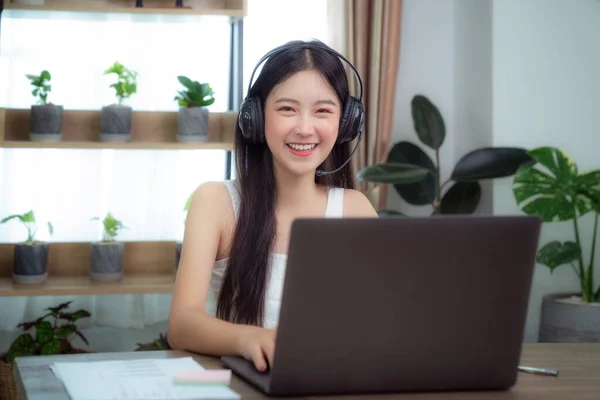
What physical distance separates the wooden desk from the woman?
296 millimetres

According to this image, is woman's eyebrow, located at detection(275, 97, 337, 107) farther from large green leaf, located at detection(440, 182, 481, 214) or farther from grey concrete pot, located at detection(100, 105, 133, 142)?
large green leaf, located at detection(440, 182, 481, 214)

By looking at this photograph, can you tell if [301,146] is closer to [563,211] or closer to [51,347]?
[51,347]

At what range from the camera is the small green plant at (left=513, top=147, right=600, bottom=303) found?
9.80 feet

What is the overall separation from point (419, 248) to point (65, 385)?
0.44 m

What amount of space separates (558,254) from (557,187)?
27 cm

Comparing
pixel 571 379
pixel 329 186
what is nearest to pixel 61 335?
pixel 329 186

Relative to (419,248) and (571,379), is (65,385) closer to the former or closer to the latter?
(419,248)

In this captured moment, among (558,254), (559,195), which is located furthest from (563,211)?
(558,254)

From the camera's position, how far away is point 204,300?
1372 mm

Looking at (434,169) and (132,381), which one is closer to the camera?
(132,381)

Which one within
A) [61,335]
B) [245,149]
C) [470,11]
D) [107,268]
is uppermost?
[470,11]

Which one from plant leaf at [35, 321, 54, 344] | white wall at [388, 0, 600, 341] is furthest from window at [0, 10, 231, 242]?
white wall at [388, 0, 600, 341]

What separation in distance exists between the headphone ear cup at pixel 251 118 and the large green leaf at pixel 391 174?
5.80ft

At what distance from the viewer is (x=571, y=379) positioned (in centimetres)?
102
